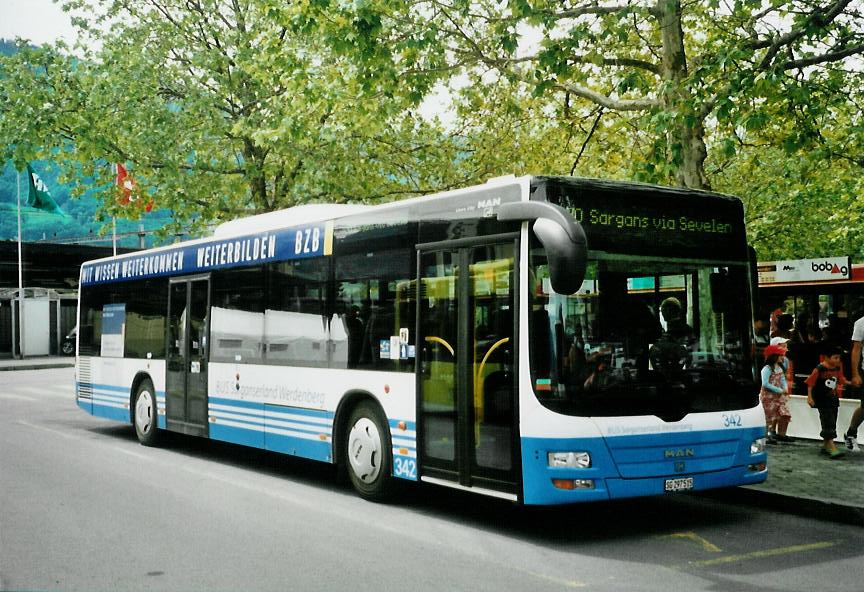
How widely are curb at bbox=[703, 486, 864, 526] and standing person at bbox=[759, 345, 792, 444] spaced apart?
3028 mm

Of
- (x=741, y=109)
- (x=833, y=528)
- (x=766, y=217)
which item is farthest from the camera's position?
(x=766, y=217)

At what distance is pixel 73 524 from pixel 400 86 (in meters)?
9.65

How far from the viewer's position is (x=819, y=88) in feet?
41.1

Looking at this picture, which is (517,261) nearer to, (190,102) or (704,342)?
(704,342)

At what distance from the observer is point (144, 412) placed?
15.0m

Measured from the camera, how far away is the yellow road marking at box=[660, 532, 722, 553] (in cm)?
751

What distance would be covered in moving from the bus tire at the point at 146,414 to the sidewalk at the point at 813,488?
859cm

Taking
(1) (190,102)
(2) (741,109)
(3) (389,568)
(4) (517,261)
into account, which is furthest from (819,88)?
(1) (190,102)

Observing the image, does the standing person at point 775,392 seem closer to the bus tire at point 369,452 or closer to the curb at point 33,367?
the bus tire at point 369,452

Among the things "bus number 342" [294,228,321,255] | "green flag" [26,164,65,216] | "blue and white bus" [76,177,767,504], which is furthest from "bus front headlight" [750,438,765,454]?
"green flag" [26,164,65,216]

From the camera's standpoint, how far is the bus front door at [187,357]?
1325cm

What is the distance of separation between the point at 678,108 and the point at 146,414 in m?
8.77

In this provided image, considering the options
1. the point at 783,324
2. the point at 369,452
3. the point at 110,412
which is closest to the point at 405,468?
the point at 369,452

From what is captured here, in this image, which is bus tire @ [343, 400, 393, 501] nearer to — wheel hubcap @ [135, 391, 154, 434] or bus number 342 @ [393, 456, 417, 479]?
bus number 342 @ [393, 456, 417, 479]
